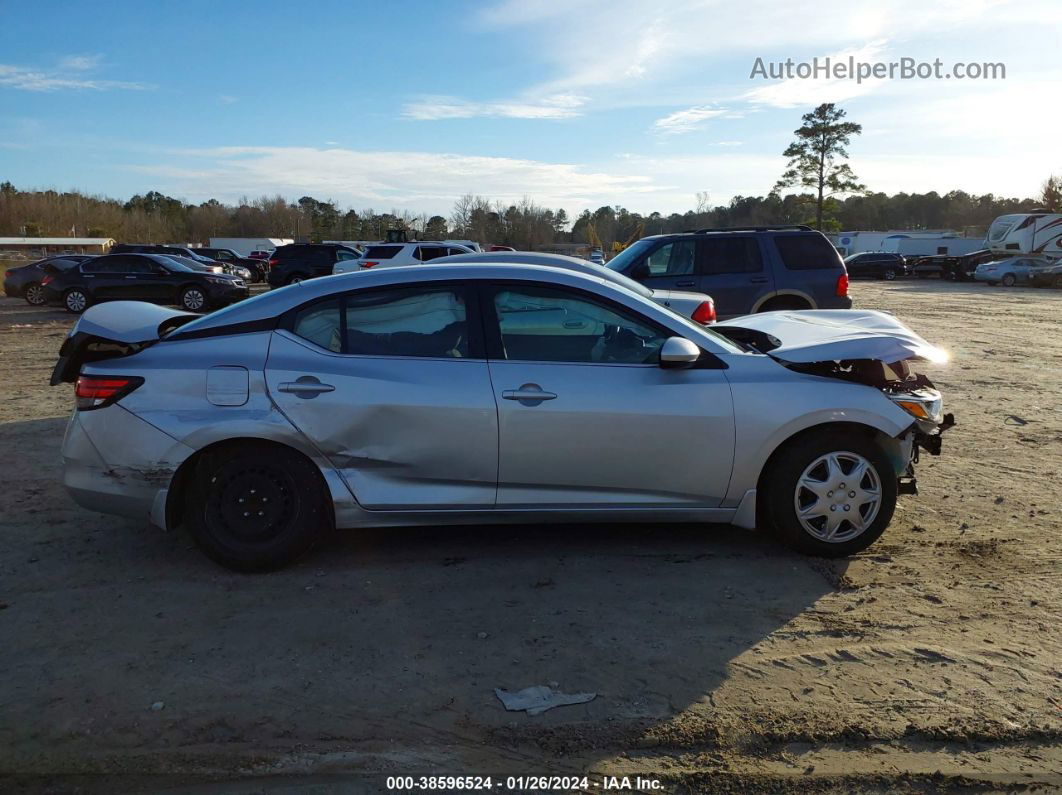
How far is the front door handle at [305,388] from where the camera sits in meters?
4.38

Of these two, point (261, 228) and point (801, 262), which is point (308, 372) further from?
point (261, 228)

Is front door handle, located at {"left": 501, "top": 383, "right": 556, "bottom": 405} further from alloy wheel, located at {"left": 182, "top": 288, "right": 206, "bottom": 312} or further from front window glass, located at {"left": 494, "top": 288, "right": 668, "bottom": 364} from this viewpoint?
alloy wheel, located at {"left": 182, "top": 288, "right": 206, "bottom": 312}

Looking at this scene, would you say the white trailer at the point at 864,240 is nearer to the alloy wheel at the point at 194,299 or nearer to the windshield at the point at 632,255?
the alloy wheel at the point at 194,299

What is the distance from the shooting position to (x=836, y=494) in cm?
457

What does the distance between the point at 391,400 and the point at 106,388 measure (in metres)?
1.52

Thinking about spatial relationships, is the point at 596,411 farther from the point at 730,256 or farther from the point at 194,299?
the point at 194,299

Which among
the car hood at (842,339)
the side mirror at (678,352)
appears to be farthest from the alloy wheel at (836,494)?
the side mirror at (678,352)

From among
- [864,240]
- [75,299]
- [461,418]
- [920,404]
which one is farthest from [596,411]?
[864,240]

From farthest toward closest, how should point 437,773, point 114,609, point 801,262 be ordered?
1. point 801,262
2. point 114,609
3. point 437,773

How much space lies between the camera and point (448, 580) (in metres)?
4.45

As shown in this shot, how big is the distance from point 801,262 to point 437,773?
991cm

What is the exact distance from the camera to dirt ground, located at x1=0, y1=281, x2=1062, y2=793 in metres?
2.93

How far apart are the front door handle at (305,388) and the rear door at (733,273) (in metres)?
7.82

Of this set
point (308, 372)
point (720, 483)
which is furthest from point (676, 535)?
point (308, 372)
